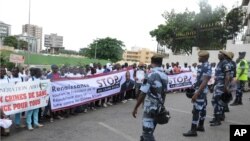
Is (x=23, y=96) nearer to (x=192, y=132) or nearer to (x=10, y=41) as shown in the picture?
(x=192, y=132)

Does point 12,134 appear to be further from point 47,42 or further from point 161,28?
point 47,42

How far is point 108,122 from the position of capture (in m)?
10.1

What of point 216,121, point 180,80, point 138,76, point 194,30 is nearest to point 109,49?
point 194,30

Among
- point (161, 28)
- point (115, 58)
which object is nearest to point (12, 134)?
point (161, 28)

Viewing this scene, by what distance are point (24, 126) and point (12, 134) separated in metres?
0.90

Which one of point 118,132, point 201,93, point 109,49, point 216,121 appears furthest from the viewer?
point 109,49

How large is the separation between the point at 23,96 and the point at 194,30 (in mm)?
22108

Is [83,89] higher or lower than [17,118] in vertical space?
higher

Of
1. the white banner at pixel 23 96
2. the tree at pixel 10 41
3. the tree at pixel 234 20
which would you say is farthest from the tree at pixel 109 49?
the white banner at pixel 23 96

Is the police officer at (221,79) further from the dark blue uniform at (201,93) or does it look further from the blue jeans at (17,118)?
the blue jeans at (17,118)

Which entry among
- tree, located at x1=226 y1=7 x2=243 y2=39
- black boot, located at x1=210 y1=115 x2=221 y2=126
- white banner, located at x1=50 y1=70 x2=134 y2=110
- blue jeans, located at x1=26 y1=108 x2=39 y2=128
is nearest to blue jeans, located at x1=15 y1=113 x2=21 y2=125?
blue jeans, located at x1=26 y1=108 x2=39 y2=128

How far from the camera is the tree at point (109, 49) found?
6831 centimetres

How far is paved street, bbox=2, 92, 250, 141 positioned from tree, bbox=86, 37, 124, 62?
5611 centimetres

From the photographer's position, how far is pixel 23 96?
29.3 feet
